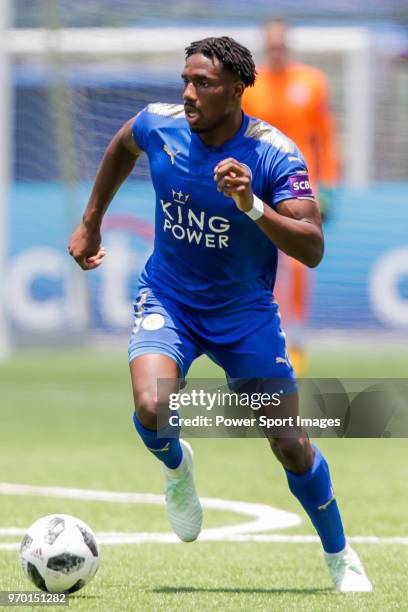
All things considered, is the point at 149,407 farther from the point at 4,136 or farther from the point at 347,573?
the point at 4,136

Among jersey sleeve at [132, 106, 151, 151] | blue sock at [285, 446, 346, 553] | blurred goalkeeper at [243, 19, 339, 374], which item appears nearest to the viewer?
blue sock at [285, 446, 346, 553]

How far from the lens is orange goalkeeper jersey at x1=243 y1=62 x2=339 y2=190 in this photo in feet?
42.8

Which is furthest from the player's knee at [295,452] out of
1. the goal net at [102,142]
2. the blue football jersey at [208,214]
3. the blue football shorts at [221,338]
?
the goal net at [102,142]

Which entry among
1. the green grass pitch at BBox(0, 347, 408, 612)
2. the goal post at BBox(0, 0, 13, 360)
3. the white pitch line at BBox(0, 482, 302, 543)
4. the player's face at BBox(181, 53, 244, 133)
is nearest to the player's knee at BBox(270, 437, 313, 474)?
the green grass pitch at BBox(0, 347, 408, 612)

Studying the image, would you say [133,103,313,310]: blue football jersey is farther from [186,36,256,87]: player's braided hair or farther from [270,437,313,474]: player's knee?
[270,437,313,474]: player's knee

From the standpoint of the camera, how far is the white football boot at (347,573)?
5.71 metres

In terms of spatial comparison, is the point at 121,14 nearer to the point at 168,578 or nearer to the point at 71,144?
the point at 71,144

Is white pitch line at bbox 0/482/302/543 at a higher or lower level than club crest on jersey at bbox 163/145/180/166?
lower

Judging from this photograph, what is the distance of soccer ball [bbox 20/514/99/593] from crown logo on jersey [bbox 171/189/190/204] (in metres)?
1.45

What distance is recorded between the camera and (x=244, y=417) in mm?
6316

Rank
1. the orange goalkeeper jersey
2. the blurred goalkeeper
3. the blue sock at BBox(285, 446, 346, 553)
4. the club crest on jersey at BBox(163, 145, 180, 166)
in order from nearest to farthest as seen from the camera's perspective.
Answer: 1. the blue sock at BBox(285, 446, 346, 553)
2. the club crest on jersey at BBox(163, 145, 180, 166)
3. the blurred goalkeeper
4. the orange goalkeeper jersey

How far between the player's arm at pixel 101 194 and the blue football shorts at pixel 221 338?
44 centimetres

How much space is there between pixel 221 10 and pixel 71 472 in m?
6.72

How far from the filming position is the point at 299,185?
231 inches
